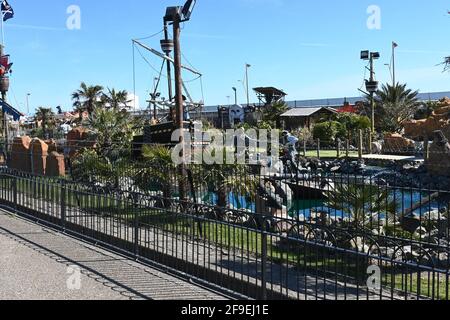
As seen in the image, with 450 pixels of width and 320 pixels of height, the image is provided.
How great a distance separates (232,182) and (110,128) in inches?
379

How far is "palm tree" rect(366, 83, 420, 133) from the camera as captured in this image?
150 ft

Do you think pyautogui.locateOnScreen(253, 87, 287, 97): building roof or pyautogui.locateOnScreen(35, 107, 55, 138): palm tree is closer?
pyautogui.locateOnScreen(253, 87, 287, 97): building roof

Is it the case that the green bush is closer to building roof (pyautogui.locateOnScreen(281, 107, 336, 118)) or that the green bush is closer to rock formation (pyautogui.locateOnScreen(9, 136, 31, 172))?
building roof (pyautogui.locateOnScreen(281, 107, 336, 118))

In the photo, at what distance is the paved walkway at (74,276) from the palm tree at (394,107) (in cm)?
3983

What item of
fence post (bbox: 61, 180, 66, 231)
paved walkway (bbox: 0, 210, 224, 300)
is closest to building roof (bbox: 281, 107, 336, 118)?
fence post (bbox: 61, 180, 66, 231)

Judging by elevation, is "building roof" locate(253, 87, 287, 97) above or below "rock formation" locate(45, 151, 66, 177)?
above

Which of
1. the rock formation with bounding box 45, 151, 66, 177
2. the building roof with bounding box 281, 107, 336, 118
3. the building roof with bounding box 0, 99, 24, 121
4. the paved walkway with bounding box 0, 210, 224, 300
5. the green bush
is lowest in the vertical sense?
the paved walkway with bounding box 0, 210, 224, 300

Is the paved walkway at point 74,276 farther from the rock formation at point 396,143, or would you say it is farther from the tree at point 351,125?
the tree at point 351,125

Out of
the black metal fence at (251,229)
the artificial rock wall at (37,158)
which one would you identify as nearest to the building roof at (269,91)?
the artificial rock wall at (37,158)

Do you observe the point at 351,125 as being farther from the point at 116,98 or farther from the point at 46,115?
the point at 46,115

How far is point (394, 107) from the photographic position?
46.0 meters

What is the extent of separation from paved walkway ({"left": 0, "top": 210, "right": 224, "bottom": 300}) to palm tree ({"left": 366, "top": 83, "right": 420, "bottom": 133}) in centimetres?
3983

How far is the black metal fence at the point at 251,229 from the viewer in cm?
594

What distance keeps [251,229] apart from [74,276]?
2.42m
